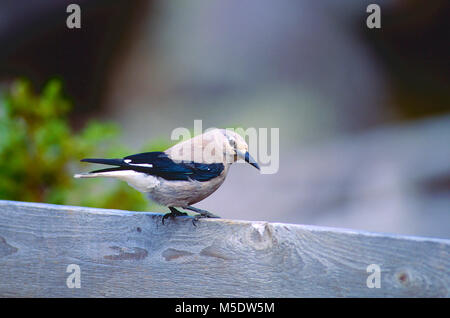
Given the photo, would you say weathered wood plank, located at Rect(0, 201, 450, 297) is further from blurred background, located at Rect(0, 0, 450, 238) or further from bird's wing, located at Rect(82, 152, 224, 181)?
blurred background, located at Rect(0, 0, 450, 238)

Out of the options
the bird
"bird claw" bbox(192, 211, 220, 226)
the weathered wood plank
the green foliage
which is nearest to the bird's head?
the bird

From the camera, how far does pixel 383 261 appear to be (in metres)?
1.95

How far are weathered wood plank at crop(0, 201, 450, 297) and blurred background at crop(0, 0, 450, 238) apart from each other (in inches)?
205

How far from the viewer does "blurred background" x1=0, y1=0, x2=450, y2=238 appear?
25.2 feet

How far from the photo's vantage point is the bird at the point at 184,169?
8.83ft

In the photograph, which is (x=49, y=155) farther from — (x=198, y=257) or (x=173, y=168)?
(x=198, y=257)

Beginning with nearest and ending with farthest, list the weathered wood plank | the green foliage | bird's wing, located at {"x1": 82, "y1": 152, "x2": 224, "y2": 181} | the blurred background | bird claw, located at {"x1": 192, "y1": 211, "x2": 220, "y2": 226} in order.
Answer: the weathered wood plank, bird claw, located at {"x1": 192, "y1": 211, "x2": 220, "y2": 226}, bird's wing, located at {"x1": 82, "y1": 152, "x2": 224, "y2": 181}, the green foliage, the blurred background

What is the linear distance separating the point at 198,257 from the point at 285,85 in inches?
285

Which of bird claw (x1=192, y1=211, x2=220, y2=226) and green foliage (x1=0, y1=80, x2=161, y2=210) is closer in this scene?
bird claw (x1=192, y1=211, x2=220, y2=226)

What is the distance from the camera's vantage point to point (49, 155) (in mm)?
3918

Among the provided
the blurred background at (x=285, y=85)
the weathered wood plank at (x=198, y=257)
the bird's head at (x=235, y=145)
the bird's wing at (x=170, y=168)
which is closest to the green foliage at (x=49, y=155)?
the bird's wing at (x=170, y=168)

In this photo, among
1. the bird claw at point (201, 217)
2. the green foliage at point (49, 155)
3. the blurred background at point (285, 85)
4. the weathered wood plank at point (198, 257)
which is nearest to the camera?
the weathered wood plank at point (198, 257)

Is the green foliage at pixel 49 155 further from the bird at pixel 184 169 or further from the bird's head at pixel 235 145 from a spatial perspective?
the bird's head at pixel 235 145

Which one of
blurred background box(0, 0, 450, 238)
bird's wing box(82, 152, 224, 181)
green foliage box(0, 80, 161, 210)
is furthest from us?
blurred background box(0, 0, 450, 238)
